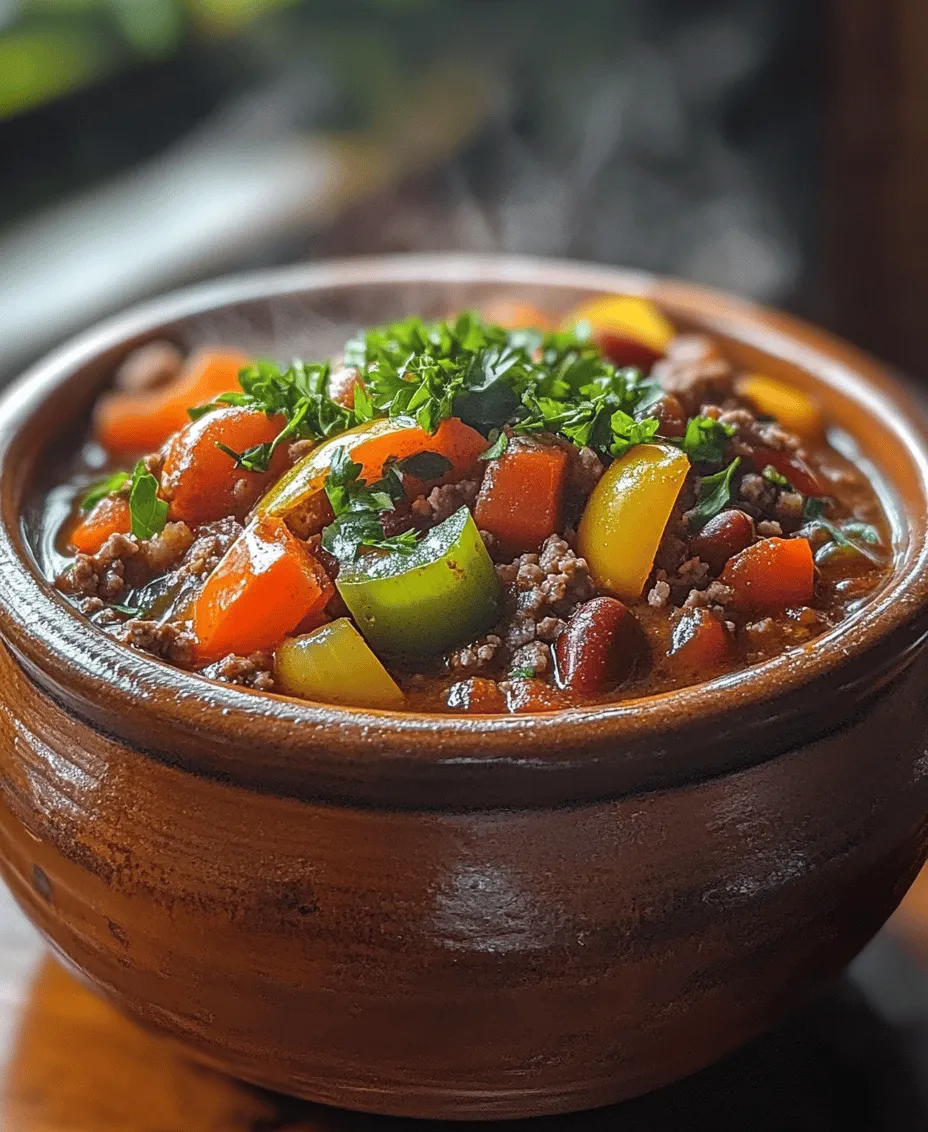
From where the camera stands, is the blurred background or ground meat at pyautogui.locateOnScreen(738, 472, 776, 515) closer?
ground meat at pyautogui.locateOnScreen(738, 472, 776, 515)

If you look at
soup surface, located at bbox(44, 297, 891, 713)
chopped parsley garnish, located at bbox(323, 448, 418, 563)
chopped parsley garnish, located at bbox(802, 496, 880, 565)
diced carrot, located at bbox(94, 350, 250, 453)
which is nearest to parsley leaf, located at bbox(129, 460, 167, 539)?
soup surface, located at bbox(44, 297, 891, 713)

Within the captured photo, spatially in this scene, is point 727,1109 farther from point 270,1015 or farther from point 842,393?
point 842,393

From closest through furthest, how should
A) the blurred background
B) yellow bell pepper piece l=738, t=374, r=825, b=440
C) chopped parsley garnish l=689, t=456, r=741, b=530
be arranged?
1. chopped parsley garnish l=689, t=456, r=741, b=530
2. yellow bell pepper piece l=738, t=374, r=825, b=440
3. the blurred background

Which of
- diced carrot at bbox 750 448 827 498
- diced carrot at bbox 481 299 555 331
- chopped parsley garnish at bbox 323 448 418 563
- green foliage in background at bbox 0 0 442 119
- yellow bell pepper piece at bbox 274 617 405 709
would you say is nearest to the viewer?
yellow bell pepper piece at bbox 274 617 405 709

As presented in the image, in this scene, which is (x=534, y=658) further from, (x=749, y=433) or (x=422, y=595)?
(x=749, y=433)

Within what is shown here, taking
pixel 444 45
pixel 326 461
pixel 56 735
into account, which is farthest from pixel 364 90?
pixel 56 735

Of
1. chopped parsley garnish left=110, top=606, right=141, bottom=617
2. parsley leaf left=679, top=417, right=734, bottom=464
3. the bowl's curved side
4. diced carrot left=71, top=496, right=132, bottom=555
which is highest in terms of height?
diced carrot left=71, top=496, right=132, bottom=555

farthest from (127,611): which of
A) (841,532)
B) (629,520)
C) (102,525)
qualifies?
(841,532)

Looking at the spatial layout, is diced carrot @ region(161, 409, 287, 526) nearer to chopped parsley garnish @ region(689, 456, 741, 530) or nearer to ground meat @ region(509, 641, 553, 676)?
ground meat @ region(509, 641, 553, 676)

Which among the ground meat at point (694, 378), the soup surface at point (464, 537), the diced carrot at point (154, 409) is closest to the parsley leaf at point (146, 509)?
the soup surface at point (464, 537)
